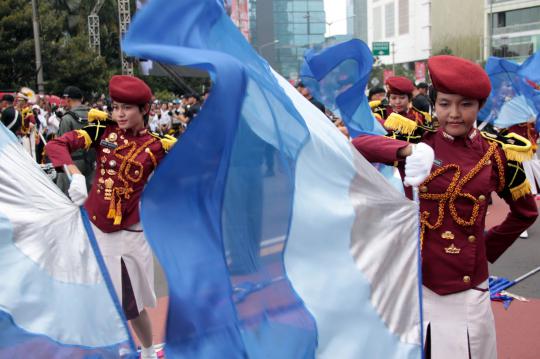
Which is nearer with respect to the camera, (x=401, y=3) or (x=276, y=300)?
(x=276, y=300)

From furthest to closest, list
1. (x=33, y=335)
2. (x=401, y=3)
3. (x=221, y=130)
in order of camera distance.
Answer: (x=401, y=3)
(x=33, y=335)
(x=221, y=130)

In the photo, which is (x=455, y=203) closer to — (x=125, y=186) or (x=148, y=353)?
(x=125, y=186)

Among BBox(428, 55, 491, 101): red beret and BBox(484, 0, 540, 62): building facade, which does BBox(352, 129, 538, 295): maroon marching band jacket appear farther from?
BBox(484, 0, 540, 62): building facade

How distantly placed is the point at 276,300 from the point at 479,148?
1.19 meters

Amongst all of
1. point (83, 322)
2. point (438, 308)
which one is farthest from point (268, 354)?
point (83, 322)

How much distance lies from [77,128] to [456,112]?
4.82 meters

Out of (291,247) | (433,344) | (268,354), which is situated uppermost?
(291,247)

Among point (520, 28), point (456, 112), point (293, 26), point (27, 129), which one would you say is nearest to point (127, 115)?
point (456, 112)

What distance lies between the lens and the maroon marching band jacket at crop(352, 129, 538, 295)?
2.97 meters

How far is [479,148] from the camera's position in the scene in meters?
3.04

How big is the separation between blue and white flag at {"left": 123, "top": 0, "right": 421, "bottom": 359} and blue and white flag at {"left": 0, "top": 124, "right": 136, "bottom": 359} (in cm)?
100

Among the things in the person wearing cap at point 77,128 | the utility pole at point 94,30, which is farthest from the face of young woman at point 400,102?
the utility pole at point 94,30

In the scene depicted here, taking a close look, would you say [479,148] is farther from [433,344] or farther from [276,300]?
[276,300]

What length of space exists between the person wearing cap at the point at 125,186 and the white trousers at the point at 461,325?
200 cm
